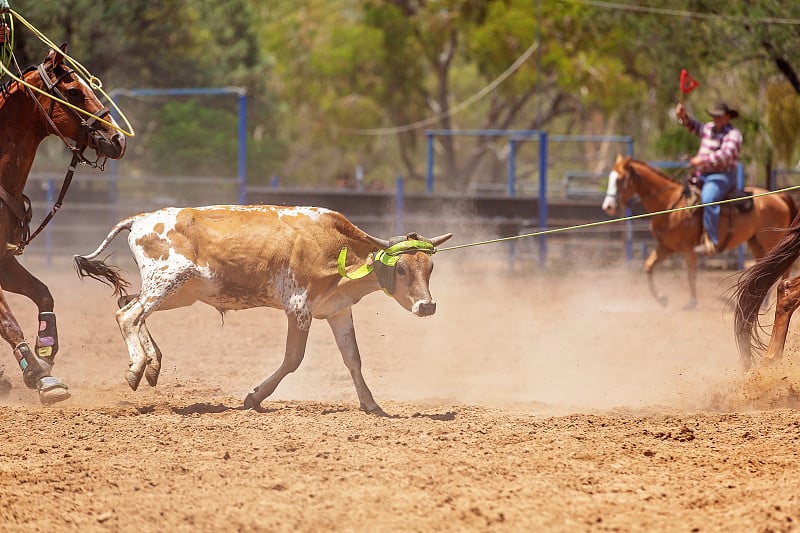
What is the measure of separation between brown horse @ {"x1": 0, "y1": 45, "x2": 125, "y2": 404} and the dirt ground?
389mm

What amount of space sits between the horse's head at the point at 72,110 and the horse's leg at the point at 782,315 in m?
4.14

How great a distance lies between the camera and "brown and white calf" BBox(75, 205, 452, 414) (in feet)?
19.9

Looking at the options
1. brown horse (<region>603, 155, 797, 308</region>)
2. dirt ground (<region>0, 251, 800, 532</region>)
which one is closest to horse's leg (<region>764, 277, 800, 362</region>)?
dirt ground (<region>0, 251, 800, 532</region>)

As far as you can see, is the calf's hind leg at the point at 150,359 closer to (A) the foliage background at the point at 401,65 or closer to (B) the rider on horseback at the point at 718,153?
(B) the rider on horseback at the point at 718,153

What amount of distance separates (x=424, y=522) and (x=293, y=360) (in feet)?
7.33

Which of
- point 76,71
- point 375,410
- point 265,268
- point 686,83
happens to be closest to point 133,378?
point 265,268

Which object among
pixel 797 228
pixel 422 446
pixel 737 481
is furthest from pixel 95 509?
pixel 797 228

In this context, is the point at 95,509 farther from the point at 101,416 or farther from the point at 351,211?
the point at 351,211

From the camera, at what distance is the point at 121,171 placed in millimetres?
41312

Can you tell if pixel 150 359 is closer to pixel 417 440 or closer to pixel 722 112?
pixel 417 440

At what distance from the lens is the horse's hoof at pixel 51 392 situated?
6391 millimetres

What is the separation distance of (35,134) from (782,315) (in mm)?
4725

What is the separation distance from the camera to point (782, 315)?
22.6 ft

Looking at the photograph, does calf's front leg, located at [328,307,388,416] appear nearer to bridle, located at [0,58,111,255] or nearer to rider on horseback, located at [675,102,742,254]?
bridle, located at [0,58,111,255]
